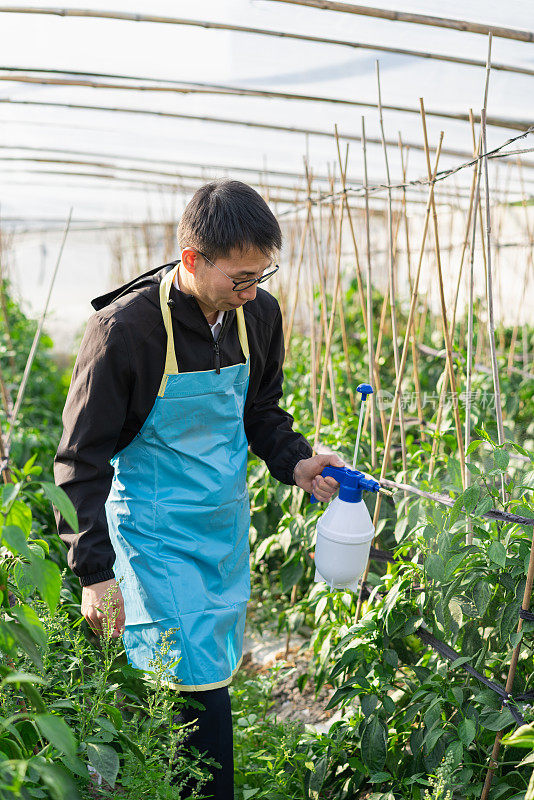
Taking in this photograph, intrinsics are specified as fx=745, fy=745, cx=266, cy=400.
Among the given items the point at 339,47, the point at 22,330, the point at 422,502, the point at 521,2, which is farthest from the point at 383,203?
the point at 422,502

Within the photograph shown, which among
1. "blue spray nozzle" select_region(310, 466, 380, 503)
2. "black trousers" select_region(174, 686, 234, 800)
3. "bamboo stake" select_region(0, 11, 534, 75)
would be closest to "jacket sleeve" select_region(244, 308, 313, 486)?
"blue spray nozzle" select_region(310, 466, 380, 503)

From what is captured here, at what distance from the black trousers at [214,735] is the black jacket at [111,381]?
16.8 inches

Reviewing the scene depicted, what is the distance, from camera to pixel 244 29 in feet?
9.35

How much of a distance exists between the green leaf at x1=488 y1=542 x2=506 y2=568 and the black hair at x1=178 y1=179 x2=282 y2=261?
796mm

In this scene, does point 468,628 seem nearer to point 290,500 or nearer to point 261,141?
point 290,500

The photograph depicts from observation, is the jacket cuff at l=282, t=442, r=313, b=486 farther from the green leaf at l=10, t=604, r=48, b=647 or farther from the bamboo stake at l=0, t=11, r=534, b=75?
the bamboo stake at l=0, t=11, r=534, b=75

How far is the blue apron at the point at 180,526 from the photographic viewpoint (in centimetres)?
173

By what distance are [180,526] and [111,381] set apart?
0.39 m

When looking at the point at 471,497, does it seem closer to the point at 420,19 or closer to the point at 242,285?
the point at 242,285

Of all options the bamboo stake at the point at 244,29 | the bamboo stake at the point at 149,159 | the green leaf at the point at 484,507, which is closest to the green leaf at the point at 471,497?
the green leaf at the point at 484,507

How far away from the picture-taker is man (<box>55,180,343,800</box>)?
162cm

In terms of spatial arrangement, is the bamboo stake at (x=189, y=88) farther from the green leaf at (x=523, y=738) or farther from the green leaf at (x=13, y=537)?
the green leaf at (x=523, y=738)

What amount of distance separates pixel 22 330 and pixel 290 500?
3.31 m

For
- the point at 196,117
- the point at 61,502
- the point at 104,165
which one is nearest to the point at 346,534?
the point at 61,502
